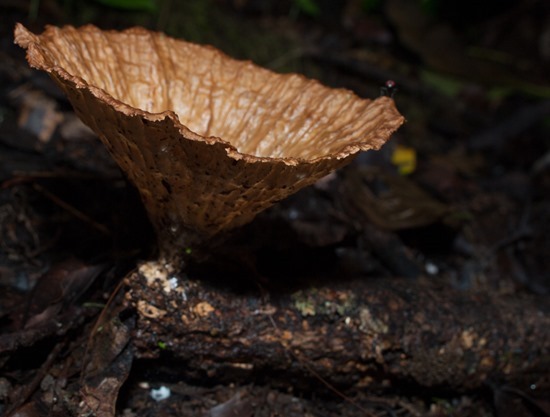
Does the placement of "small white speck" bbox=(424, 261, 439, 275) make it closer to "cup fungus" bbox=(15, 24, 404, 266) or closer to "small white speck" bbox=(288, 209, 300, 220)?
"small white speck" bbox=(288, 209, 300, 220)

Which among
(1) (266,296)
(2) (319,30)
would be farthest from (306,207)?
(2) (319,30)

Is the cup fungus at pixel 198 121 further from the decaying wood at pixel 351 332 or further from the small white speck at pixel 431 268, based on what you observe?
the small white speck at pixel 431 268

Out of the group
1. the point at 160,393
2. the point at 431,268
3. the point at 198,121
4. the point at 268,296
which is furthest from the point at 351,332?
the point at 431,268

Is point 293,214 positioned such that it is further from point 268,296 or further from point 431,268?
point 431,268

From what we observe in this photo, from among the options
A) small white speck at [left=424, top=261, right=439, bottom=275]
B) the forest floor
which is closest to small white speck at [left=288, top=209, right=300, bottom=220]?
the forest floor

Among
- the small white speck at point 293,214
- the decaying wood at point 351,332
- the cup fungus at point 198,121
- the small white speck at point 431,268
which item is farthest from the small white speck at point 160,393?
the small white speck at point 431,268
